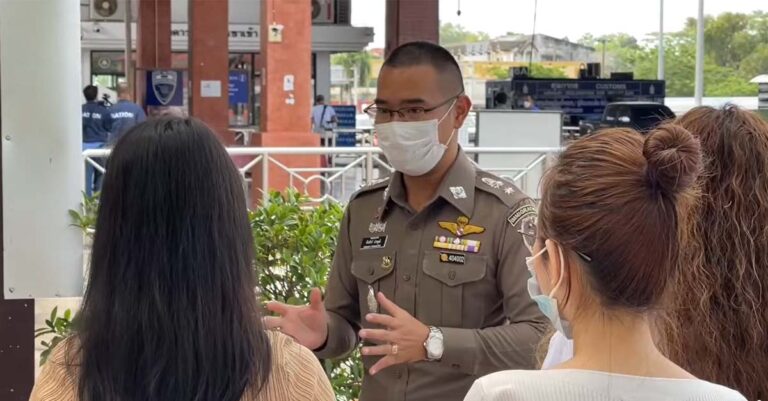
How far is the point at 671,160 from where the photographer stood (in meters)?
Result: 1.58

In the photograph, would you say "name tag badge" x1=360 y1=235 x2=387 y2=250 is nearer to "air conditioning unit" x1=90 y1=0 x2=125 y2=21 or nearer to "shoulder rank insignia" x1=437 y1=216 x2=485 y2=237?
"shoulder rank insignia" x1=437 y1=216 x2=485 y2=237

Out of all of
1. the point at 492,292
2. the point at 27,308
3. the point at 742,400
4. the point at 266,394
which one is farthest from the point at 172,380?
the point at 27,308

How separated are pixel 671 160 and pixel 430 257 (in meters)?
1.02

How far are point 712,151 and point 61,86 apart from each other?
8.21 feet

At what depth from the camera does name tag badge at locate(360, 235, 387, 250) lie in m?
2.61

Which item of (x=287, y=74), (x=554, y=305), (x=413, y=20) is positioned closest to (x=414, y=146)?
(x=554, y=305)

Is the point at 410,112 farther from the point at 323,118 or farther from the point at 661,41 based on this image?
the point at 661,41

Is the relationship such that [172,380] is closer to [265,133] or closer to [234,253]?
[234,253]

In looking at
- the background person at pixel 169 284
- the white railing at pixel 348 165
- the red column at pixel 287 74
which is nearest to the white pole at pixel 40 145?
the background person at pixel 169 284

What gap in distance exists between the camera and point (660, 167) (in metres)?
1.57

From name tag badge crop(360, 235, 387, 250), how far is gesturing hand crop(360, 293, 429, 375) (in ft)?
1.27

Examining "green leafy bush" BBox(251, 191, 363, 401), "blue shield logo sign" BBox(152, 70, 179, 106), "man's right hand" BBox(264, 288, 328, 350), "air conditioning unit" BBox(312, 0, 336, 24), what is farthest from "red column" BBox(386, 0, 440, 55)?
"man's right hand" BBox(264, 288, 328, 350)

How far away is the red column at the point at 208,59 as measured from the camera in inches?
661

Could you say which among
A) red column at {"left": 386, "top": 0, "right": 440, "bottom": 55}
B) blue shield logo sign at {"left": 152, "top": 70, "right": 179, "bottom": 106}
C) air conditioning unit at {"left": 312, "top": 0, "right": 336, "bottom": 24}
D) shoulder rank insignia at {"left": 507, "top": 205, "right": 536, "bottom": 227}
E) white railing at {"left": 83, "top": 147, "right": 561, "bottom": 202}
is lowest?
white railing at {"left": 83, "top": 147, "right": 561, "bottom": 202}
